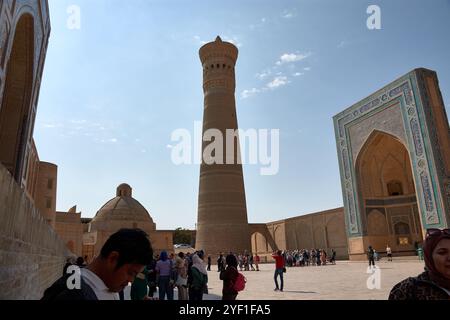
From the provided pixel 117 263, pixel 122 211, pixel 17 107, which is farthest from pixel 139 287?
pixel 122 211

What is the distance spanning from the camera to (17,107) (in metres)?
8.48

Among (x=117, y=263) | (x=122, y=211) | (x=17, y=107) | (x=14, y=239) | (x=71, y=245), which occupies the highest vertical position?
(x=122, y=211)

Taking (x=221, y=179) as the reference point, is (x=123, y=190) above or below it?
above

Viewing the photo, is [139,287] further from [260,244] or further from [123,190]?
[123,190]

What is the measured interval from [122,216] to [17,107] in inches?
826

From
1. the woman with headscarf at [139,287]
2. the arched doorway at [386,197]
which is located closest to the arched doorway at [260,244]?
the arched doorway at [386,197]

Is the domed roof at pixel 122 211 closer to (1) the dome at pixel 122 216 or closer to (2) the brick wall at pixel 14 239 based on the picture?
(1) the dome at pixel 122 216

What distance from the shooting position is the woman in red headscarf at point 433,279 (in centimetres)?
140

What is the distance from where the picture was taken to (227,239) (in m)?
20.1

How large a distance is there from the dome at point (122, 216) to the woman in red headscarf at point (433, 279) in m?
27.3

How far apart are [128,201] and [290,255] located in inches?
660
